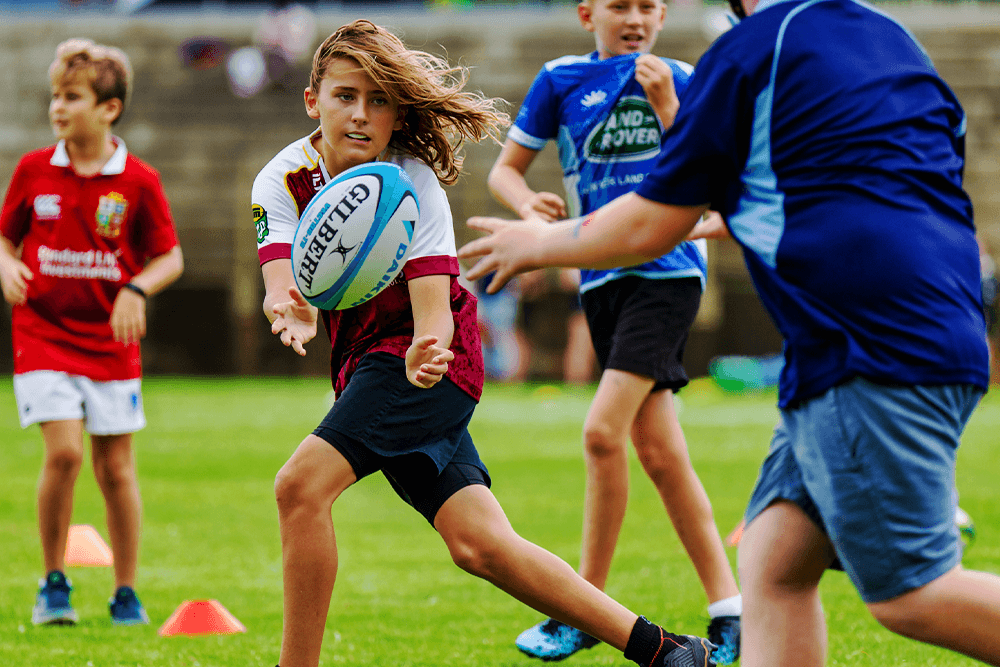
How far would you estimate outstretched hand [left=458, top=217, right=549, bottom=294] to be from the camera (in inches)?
94.7

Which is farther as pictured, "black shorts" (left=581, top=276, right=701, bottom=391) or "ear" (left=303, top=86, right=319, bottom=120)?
"black shorts" (left=581, top=276, right=701, bottom=391)

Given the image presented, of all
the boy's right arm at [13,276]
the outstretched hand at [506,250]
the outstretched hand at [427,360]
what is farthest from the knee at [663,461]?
the boy's right arm at [13,276]

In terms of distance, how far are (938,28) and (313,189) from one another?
19305 mm

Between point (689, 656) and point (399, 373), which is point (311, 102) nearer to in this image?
point (399, 373)

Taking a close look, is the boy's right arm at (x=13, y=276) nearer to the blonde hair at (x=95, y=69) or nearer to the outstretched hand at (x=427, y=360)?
the blonde hair at (x=95, y=69)

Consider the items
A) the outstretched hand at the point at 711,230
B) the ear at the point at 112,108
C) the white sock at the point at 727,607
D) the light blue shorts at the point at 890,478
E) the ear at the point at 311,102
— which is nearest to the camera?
the light blue shorts at the point at 890,478

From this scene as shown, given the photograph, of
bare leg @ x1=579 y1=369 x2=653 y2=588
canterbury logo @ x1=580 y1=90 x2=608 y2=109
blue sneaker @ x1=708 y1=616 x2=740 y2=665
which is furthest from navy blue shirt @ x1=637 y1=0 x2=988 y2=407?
canterbury logo @ x1=580 y1=90 x2=608 y2=109

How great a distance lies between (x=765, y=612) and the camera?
99.2 inches

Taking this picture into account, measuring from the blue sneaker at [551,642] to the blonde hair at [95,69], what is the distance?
2.64 metres

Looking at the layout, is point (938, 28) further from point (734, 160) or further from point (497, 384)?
point (734, 160)

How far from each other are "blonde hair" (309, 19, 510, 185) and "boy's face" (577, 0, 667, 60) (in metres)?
1.01

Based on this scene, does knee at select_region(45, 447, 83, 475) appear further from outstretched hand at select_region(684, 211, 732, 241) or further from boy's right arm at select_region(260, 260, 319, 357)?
outstretched hand at select_region(684, 211, 732, 241)

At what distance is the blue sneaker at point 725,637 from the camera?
Answer: 3.91 m

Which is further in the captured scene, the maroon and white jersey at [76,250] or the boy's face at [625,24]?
the maroon and white jersey at [76,250]
